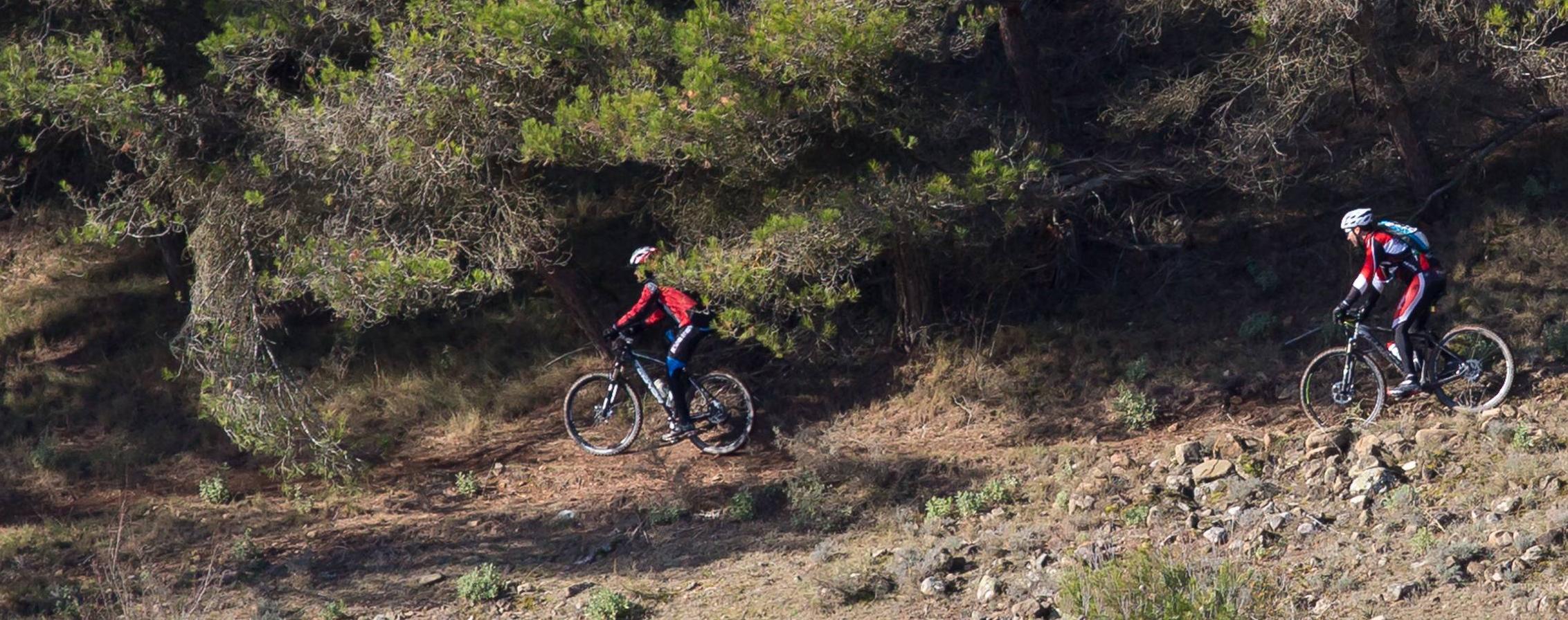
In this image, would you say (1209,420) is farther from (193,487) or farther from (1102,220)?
(193,487)

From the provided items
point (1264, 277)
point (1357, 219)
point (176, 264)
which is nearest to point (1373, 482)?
point (1357, 219)

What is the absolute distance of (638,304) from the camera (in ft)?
37.8

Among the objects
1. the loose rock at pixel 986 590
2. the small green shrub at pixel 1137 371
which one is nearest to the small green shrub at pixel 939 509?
the loose rock at pixel 986 590

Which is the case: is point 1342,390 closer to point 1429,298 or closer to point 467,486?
point 1429,298

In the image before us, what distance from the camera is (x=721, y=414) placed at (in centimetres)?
1201

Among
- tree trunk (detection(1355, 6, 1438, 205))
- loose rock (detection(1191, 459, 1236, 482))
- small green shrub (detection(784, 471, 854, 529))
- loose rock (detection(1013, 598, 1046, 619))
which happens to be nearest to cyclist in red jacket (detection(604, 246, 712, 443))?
small green shrub (detection(784, 471, 854, 529))

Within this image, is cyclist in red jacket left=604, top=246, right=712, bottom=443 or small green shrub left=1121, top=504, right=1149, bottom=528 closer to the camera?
small green shrub left=1121, top=504, right=1149, bottom=528

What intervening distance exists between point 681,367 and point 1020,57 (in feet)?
12.8

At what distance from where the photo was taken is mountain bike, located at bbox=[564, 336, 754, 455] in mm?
12023

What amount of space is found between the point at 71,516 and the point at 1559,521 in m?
10.9

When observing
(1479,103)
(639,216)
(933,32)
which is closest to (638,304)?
(639,216)

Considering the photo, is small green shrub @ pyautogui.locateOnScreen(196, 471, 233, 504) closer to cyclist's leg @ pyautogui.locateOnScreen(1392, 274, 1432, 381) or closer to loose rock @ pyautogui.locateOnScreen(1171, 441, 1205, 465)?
loose rock @ pyautogui.locateOnScreen(1171, 441, 1205, 465)

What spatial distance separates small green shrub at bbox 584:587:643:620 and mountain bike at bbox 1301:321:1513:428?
16.7ft

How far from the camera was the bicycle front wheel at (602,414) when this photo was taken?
12188 mm
